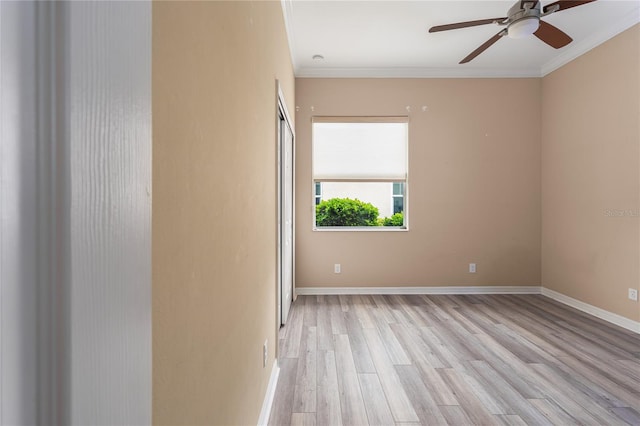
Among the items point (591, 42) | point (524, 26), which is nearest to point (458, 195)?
point (591, 42)

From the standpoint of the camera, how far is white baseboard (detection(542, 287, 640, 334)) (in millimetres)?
3105

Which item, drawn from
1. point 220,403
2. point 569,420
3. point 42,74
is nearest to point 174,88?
point 42,74

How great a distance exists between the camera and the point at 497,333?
3.03 metres

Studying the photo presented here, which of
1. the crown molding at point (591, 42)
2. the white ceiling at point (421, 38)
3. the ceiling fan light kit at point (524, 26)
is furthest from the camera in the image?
the crown molding at point (591, 42)

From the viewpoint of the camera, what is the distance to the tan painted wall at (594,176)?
10.3ft

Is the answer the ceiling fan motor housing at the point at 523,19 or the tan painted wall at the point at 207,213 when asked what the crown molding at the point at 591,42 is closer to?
the ceiling fan motor housing at the point at 523,19

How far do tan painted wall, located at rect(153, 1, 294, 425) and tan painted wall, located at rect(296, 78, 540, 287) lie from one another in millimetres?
2871

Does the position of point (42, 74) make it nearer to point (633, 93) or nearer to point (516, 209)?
point (633, 93)

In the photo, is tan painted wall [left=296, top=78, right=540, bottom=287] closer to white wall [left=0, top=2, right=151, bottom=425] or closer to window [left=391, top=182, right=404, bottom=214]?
window [left=391, top=182, right=404, bottom=214]

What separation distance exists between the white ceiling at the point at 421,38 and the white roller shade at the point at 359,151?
0.70m

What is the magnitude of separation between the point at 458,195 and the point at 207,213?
4112mm

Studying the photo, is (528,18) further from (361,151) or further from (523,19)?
(361,151)

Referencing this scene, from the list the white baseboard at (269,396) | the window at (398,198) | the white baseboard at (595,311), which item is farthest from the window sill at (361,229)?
the white baseboard at (269,396)

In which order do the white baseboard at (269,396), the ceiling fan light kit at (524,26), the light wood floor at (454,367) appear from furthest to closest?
the ceiling fan light kit at (524,26) → the light wood floor at (454,367) → the white baseboard at (269,396)
